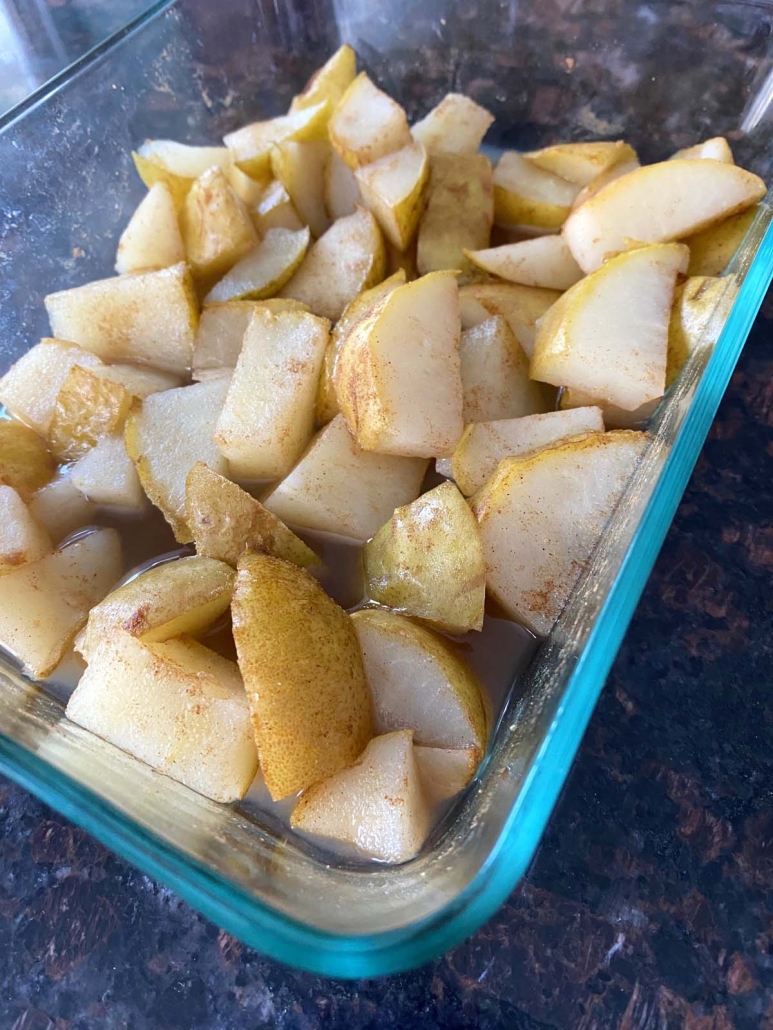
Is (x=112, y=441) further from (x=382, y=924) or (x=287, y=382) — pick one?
(x=382, y=924)

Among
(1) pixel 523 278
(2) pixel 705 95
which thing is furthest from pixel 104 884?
(2) pixel 705 95

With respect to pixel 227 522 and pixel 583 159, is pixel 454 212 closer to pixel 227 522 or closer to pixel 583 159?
pixel 583 159

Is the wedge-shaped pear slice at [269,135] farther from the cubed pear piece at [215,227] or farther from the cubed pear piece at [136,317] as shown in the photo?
the cubed pear piece at [136,317]

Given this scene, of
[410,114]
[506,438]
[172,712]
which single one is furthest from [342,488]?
[410,114]

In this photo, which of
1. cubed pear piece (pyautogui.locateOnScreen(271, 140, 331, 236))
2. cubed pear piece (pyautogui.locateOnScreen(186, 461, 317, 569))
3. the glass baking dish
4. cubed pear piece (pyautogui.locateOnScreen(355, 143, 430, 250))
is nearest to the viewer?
the glass baking dish

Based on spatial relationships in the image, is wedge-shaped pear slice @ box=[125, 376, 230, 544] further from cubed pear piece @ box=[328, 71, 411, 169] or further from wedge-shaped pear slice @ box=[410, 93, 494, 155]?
wedge-shaped pear slice @ box=[410, 93, 494, 155]

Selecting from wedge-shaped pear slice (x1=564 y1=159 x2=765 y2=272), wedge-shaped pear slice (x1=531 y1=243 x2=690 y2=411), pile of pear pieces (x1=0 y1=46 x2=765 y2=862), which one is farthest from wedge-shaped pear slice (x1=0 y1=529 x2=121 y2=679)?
wedge-shaped pear slice (x1=564 y1=159 x2=765 y2=272)
